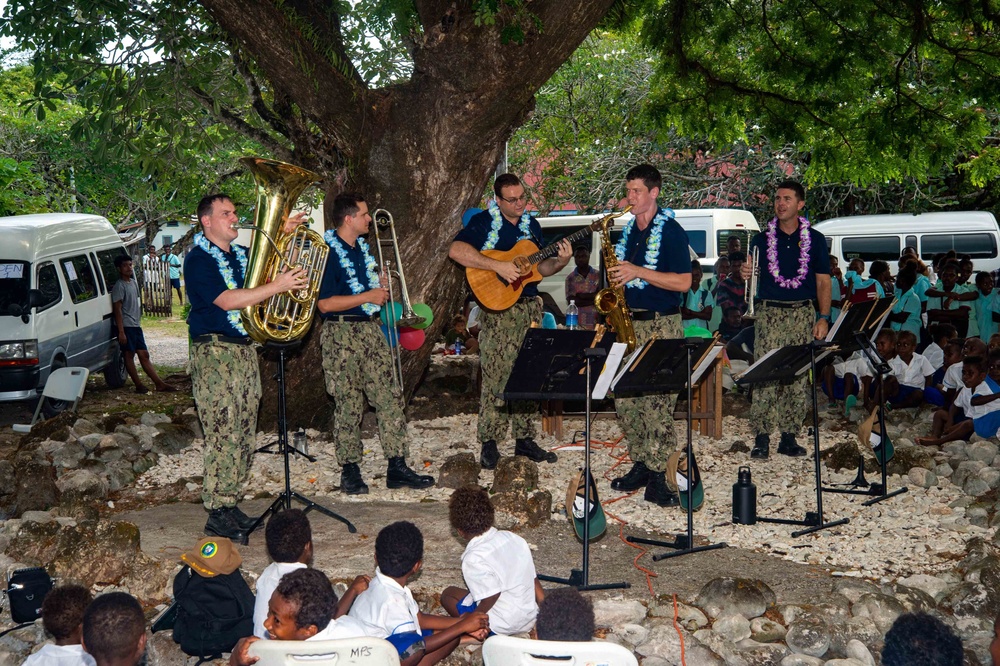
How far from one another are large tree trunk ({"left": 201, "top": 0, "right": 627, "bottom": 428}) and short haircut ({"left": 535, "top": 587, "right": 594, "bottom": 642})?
206 inches

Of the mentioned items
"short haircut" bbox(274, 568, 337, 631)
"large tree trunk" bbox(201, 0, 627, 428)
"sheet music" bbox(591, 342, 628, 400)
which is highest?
"large tree trunk" bbox(201, 0, 627, 428)

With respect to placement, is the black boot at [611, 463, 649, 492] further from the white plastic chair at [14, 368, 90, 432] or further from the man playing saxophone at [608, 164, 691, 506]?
the white plastic chair at [14, 368, 90, 432]

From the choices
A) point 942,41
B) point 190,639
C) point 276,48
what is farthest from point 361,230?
point 942,41

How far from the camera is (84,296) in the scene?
12148mm

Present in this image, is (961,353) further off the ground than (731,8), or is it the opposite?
(731,8)

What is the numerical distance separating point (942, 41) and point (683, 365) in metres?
5.88

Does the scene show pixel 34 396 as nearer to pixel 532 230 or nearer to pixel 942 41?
pixel 532 230

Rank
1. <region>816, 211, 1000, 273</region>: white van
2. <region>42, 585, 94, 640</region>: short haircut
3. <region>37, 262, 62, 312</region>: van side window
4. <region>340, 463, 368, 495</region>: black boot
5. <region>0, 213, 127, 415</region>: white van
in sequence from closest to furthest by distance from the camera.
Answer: <region>42, 585, 94, 640</region>: short haircut < <region>340, 463, 368, 495</region>: black boot < <region>0, 213, 127, 415</region>: white van < <region>37, 262, 62, 312</region>: van side window < <region>816, 211, 1000, 273</region>: white van

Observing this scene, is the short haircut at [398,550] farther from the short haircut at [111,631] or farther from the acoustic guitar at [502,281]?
the acoustic guitar at [502,281]

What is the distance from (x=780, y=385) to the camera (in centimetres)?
804

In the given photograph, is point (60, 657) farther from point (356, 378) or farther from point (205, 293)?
point (356, 378)

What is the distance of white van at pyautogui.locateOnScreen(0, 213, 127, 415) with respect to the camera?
1073 cm

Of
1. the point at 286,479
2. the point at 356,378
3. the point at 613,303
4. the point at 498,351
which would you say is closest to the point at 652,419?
the point at 613,303

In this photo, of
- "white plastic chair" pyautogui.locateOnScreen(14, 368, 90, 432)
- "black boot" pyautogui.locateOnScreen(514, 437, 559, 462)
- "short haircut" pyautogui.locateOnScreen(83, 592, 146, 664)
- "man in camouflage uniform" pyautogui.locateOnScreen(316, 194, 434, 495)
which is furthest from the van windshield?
"short haircut" pyautogui.locateOnScreen(83, 592, 146, 664)
